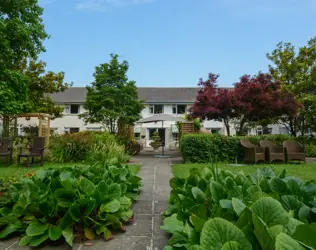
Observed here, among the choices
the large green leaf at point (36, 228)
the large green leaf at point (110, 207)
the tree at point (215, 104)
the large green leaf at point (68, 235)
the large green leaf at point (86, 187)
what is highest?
the tree at point (215, 104)

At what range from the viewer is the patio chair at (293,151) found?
31.9ft

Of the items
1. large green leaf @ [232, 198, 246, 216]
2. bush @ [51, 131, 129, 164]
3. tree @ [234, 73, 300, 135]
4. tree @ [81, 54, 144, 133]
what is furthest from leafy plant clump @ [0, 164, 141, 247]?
tree @ [81, 54, 144, 133]

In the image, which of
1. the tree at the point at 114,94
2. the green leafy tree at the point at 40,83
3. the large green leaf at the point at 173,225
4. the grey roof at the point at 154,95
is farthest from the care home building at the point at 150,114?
the large green leaf at the point at 173,225

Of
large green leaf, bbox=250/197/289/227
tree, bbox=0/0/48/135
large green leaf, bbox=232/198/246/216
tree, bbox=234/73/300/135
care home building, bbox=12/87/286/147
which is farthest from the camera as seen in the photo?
care home building, bbox=12/87/286/147

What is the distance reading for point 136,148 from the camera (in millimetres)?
14531

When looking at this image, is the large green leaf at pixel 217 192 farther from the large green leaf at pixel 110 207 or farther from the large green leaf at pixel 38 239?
the large green leaf at pixel 38 239

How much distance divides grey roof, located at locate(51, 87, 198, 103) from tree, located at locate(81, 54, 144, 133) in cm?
1194

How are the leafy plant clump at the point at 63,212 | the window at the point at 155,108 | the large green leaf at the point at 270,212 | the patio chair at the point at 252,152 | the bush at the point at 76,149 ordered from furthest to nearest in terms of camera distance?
the window at the point at 155,108
the bush at the point at 76,149
the patio chair at the point at 252,152
the leafy plant clump at the point at 63,212
the large green leaf at the point at 270,212

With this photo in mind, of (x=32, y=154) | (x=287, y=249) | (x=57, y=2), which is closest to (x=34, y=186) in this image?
(x=287, y=249)

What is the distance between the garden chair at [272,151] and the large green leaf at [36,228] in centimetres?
898

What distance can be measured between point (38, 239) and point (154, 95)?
2986cm

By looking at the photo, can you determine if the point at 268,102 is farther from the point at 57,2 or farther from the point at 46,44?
the point at 46,44

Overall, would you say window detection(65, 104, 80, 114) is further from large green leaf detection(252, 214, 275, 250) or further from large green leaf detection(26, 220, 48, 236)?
large green leaf detection(252, 214, 275, 250)

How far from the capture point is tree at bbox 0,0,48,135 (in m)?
12.4
